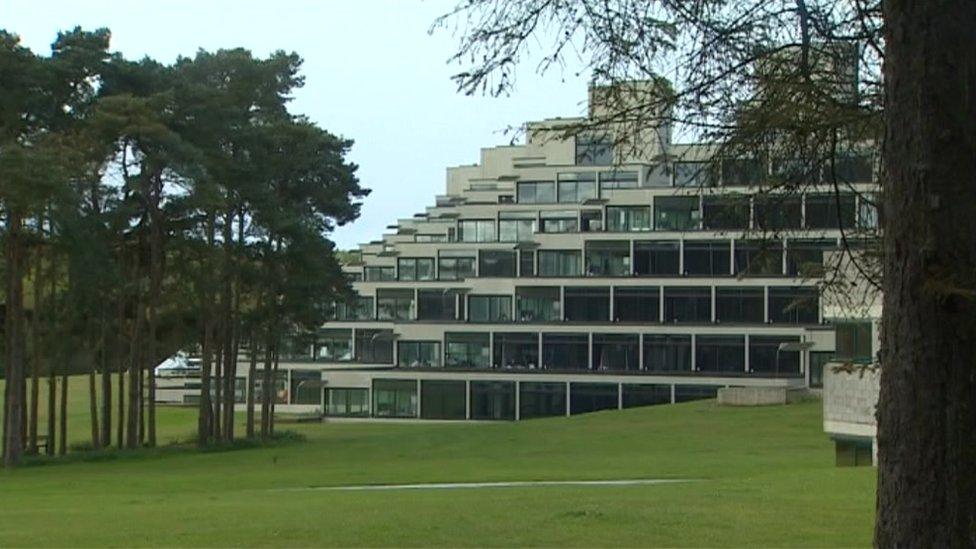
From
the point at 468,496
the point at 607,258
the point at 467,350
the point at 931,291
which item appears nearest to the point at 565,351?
the point at 607,258

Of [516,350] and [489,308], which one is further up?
[489,308]

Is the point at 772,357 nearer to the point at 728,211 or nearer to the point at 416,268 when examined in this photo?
the point at 416,268

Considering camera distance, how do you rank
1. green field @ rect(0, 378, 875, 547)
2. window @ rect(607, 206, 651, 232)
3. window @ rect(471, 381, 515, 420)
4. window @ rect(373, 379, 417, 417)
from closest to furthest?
green field @ rect(0, 378, 875, 547), window @ rect(607, 206, 651, 232), window @ rect(471, 381, 515, 420), window @ rect(373, 379, 417, 417)

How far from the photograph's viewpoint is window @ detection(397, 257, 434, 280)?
279 feet

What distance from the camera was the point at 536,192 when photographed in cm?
8519

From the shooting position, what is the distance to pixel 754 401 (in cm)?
6191

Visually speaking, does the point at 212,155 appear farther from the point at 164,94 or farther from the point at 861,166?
the point at 861,166

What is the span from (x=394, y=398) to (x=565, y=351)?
34.4ft

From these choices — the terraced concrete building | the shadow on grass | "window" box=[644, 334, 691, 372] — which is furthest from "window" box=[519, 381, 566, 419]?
the shadow on grass

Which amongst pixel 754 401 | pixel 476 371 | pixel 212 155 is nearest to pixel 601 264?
pixel 476 371

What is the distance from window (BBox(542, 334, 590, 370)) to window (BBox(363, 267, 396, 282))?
48.3ft

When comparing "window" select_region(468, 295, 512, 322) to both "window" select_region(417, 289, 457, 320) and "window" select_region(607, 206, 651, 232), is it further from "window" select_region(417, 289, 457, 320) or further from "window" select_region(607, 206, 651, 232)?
"window" select_region(607, 206, 651, 232)

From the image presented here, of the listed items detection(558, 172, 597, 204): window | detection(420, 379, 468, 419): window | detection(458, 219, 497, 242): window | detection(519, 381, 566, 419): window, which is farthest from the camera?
detection(458, 219, 497, 242): window

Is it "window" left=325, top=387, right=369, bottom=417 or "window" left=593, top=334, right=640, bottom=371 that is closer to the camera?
"window" left=593, top=334, right=640, bottom=371
